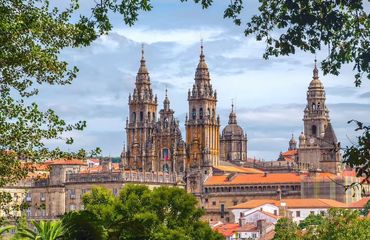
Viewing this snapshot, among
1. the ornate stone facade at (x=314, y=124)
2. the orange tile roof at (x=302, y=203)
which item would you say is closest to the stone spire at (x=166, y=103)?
the ornate stone facade at (x=314, y=124)

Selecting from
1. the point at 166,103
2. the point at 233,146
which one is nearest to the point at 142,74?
the point at 166,103

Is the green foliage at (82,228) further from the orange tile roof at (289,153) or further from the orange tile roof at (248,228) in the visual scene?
the orange tile roof at (289,153)

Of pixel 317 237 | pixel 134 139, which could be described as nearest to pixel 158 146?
pixel 134 139

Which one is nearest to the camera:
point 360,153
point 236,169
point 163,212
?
point 360,153

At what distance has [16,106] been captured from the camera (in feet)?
76.3

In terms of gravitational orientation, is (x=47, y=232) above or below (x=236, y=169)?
below

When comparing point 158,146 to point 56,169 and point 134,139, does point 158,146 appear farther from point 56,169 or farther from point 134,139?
point 56,169

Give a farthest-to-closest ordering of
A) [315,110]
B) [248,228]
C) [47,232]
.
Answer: [315,110]
[248,228]
[47,232]

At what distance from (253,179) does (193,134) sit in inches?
475

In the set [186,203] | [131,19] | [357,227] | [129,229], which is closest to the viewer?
[131,19]

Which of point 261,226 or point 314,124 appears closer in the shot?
point 261,226

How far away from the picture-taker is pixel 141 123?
Answer: 151500 millimetres

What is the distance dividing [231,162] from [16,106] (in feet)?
471

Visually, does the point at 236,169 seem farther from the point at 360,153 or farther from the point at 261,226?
the point at 360,153
